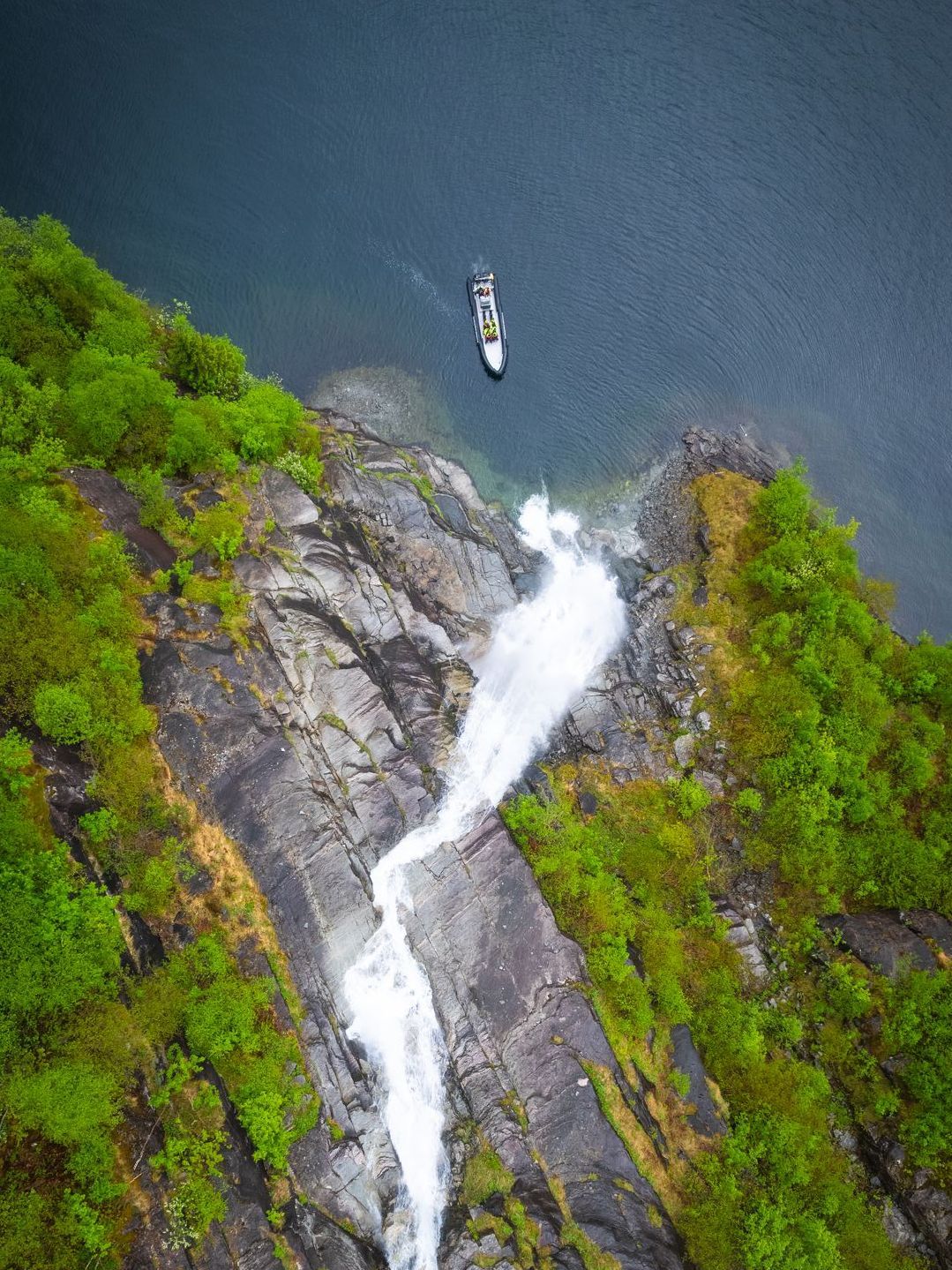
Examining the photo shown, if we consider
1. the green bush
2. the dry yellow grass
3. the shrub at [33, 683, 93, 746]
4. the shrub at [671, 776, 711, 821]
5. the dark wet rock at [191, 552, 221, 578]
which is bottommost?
the shrub at [671, 776, 711, 821]

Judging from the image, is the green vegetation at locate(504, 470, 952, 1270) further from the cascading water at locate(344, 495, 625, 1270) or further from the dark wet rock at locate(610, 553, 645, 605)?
the cascading water at locate(344, 495, 625, 1270)

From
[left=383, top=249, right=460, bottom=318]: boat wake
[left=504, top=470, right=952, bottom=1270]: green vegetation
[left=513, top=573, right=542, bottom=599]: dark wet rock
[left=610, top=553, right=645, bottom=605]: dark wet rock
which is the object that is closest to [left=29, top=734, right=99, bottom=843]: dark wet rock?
[left=504, top=470, right=952, bottom=1270]: green vegetation

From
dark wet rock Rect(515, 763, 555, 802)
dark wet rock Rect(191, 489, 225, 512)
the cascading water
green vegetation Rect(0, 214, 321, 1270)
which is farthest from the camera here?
dark wet rock Rect(515, 763, 555, 802)

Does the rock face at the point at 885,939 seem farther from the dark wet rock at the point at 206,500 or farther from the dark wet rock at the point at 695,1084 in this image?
the dark wet rock at the point at 206,500

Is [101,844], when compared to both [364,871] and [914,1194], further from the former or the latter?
[914,1194]

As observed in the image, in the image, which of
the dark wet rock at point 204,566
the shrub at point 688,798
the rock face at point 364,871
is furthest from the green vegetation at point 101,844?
the shrub at point 688,798

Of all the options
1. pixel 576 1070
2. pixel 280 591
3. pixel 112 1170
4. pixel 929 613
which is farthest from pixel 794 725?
pixel 112 1170

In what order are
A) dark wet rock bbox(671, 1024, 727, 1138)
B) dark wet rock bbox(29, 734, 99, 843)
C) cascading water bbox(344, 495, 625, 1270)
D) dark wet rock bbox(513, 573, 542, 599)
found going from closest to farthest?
dark wet rock bbox(29, 734, 99, 843) < cascading water bbox(344, 495, 625, 1270) < dark wet rock bbox(671, 1024, 727, 1138) < dark wet rock bbox(513, 573, 542, 599)
